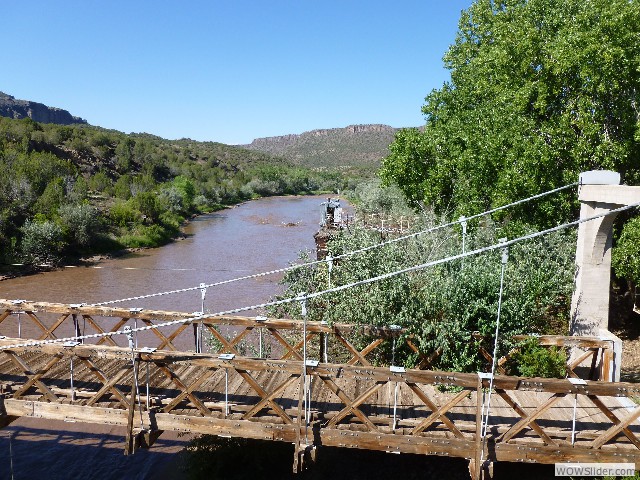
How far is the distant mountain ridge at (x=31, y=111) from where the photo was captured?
107 m

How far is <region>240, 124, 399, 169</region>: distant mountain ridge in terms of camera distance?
132000 millimetres

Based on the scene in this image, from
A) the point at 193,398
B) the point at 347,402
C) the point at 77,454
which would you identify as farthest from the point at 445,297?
the point at 77,454

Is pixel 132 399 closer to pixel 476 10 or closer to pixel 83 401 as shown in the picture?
pixel 83 401

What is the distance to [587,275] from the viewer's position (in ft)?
27.6

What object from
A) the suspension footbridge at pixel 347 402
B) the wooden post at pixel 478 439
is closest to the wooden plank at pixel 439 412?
the suspension footbridge at pixel 347 402

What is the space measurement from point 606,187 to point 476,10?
1340 cm

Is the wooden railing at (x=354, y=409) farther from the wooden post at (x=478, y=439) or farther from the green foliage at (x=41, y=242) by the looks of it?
the green foliage at (x=41, y=242)

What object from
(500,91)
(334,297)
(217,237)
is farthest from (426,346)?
(217,237)

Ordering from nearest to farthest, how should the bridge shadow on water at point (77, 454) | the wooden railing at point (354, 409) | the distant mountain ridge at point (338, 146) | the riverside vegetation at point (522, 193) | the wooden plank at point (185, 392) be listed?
the wooden railing at point (354, 409) < the wooden plank at point (185, 392) < the riverside vegetation at point (522, 193) < the bridge shadow on water at point (77, 454) < the distant mountain ridge at point (338, 146)

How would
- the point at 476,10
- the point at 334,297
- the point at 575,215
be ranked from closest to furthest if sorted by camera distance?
1. the point at 334,297
2. the point at 575,215
3. the point at 476,10

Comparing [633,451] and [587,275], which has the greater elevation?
[587,275]

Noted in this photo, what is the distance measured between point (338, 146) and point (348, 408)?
144 metres

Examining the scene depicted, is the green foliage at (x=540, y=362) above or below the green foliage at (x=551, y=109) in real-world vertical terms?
below

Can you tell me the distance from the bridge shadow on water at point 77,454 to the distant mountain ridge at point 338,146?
109620 millimetres
